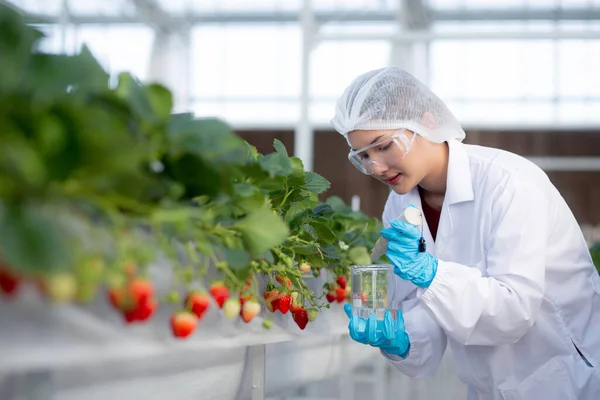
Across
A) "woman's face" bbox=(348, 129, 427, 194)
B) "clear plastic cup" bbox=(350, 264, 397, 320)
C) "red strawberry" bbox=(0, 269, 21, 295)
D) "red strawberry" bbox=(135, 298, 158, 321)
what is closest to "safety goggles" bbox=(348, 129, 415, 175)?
"woman's face" bbox=(348, 129, 427, 194)

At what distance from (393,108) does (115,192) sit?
1317 millimetres

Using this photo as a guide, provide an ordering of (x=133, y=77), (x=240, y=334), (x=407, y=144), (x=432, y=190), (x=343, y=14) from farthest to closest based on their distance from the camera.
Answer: (x=343, y=14) → (x=432, y=190) → (x=407, y=144) → (x=240, y=334) → (x=133, y=77)

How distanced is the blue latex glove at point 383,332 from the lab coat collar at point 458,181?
1.17 ft

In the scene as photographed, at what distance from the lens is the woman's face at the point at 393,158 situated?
2219 mm

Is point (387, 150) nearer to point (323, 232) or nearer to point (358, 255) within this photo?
point (323, 232)

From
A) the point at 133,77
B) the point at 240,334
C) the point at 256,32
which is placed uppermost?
the point at 256,32

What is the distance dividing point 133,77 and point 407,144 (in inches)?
44.1

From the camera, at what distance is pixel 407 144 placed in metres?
2.24

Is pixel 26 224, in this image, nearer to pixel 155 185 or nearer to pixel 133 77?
pixel 155 185

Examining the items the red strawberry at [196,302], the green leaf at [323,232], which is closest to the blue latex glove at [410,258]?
the green leaf at [323,232]

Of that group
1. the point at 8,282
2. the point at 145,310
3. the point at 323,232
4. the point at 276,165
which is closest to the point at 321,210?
the point at 323,232

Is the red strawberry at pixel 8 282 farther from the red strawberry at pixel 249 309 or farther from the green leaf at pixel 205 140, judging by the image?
the red strawberry at pixel 249 309

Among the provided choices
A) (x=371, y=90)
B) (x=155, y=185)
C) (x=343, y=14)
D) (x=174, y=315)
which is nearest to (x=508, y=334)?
(x=371, y=90)

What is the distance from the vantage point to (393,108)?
228 cm
